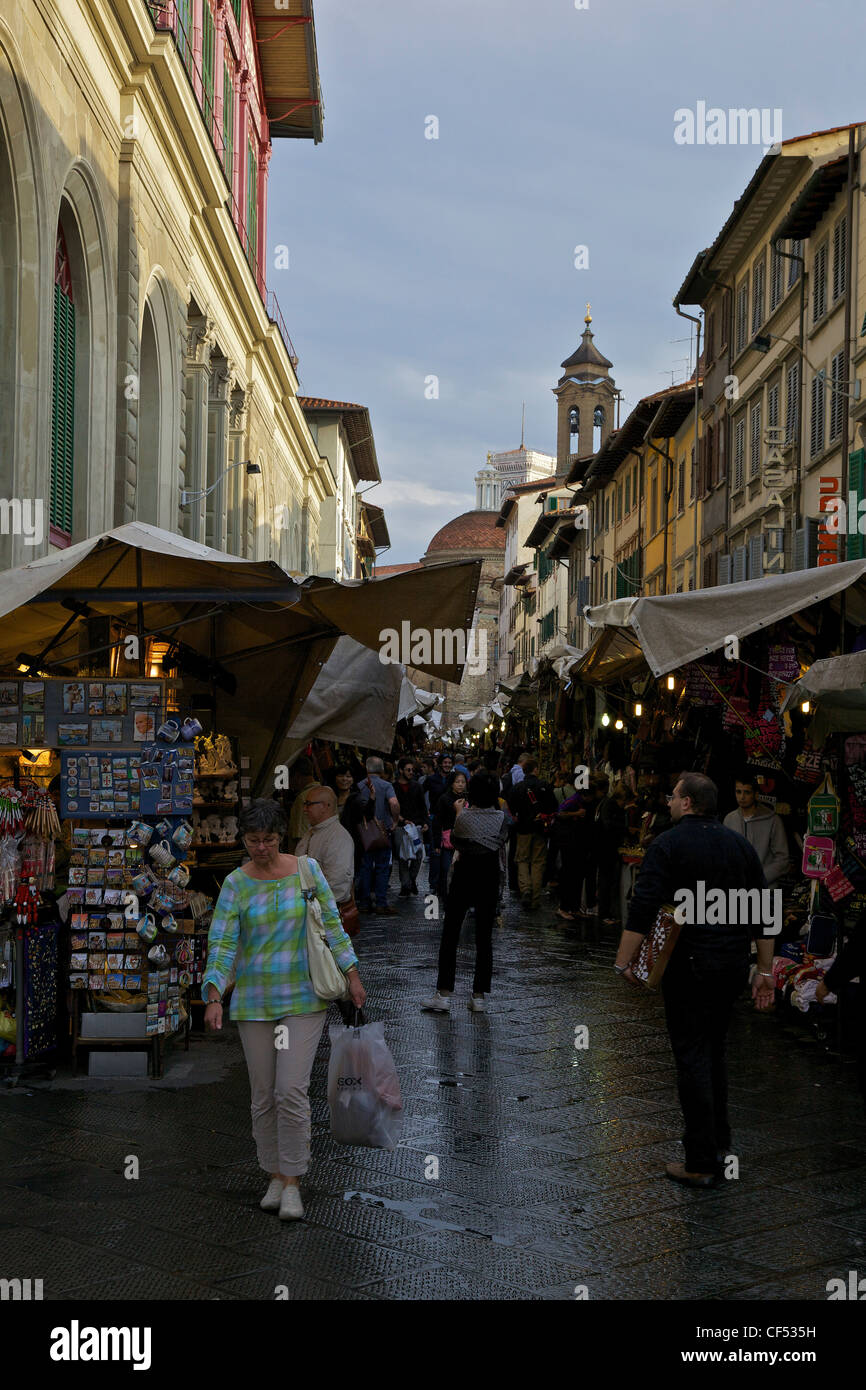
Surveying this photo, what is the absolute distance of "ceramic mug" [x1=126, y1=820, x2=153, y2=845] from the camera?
8.04 meters

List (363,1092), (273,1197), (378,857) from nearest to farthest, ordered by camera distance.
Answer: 1. (273,1197)
2. (363,1092)
3. (378,857)

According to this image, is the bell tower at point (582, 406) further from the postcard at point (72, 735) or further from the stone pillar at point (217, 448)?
the postcard at point (72, 735)

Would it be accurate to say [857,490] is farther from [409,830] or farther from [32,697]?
[32,697]

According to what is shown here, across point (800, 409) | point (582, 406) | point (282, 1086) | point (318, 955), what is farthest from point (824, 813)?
point (582, 406)

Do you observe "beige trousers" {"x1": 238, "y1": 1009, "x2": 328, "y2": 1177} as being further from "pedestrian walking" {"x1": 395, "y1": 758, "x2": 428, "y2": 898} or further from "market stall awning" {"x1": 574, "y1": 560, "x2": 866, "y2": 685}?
"pedestrian walking" {"x1": 395, "y1": 758, "x2": 428, "y2": 898}

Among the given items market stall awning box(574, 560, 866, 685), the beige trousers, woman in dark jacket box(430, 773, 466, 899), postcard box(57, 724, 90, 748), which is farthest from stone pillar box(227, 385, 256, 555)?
the beige trousers

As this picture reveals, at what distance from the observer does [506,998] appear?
1077 cm

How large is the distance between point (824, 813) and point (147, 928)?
4141 mm

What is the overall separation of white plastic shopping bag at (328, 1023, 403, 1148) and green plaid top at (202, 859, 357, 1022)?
21 centimetres

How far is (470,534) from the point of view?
452ft

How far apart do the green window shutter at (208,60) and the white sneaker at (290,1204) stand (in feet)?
61.5

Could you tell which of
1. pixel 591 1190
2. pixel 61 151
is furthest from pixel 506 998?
pixel 61 151
